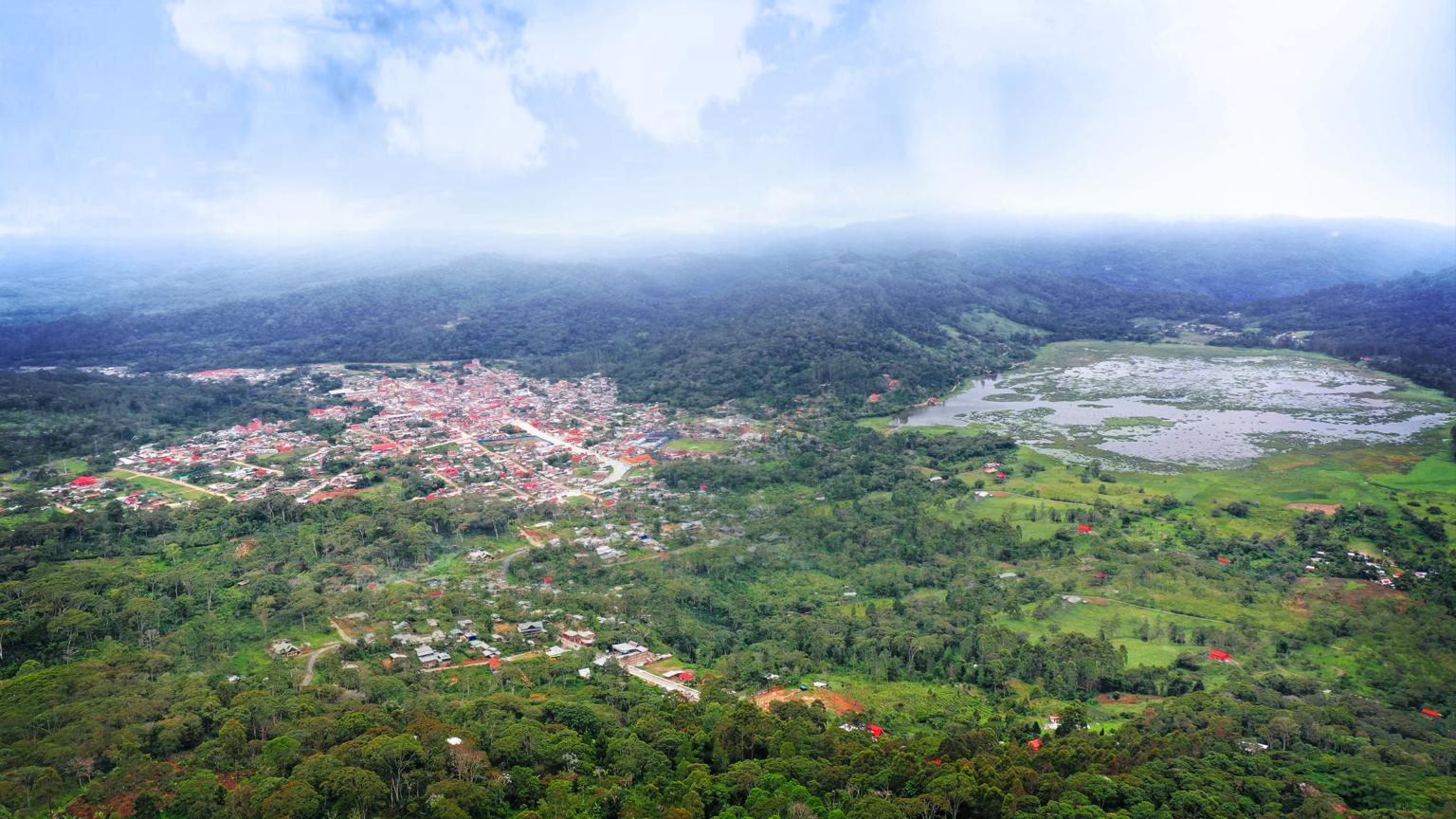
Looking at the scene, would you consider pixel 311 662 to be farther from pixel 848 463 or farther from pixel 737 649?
pixel 848 463

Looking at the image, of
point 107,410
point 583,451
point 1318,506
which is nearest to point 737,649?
point 583,451

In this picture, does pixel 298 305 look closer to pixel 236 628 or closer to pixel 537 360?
pixel 537 360

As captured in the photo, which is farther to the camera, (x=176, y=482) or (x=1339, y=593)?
(x=176, y=482)

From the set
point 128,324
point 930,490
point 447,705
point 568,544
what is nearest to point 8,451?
point 568,544

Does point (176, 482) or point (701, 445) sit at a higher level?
point (176, 482)

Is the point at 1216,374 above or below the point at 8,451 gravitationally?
below

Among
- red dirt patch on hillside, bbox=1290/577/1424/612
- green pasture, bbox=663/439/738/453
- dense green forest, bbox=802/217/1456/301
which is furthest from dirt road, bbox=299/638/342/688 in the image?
dense green forest, bbox=802/217/1456/301

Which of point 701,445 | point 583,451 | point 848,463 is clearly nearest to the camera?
point 848,463
